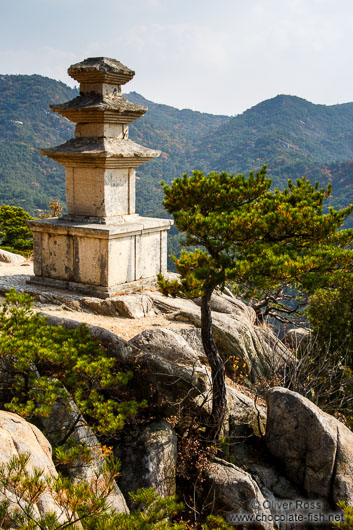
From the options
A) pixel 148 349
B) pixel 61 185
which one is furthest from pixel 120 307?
pixel 61 185

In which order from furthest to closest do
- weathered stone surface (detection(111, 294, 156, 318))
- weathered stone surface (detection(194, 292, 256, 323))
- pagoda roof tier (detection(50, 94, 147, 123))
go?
weathered stone surface (detection(194, 292, 256, 323)) < pagoda roof tier (detection(50, 94, 147, 123)) < weathered stone surface (detection(111, 294, 156, 318))

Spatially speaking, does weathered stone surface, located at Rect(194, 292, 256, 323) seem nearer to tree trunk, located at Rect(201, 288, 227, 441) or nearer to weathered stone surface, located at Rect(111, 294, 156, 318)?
weathered stone surface, located at Rect(111, 294, 156, 318)

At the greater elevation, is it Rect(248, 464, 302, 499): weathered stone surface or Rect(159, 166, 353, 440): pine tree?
Rect(159, 166, 353, 440): pine tree

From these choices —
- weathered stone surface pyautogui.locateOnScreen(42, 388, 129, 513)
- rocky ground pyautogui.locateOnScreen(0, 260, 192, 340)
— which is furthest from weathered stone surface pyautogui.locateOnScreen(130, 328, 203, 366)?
weathered stone surface pyautogui.locateOnScreen(42, 388, 129, 513)

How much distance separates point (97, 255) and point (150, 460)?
4793 mm

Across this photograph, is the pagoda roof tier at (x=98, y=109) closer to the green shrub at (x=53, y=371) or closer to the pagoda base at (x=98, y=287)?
the pagoda base at (x=98, y=287)

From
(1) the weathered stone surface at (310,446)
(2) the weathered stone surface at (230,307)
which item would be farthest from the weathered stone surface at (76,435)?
(2) the weathered stone surface at (230,307)

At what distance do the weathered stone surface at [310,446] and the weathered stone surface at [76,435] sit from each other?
2.34 m

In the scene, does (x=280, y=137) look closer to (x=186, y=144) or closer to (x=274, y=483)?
(x=186, y=144)

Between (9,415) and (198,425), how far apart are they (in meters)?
2.72

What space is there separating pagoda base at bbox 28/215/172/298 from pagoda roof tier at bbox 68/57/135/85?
2.72 m

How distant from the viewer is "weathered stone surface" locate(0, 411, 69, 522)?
3.60 m

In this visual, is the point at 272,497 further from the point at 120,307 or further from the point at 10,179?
the point at 10,179

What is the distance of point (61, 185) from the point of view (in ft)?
207
